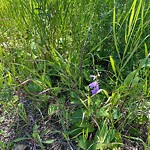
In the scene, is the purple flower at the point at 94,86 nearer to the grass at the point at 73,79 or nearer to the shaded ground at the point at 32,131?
the grass at the point at 73,79

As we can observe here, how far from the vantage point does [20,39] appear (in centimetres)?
148

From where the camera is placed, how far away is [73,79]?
3.97ft

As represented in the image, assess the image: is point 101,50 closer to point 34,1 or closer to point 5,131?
point 34,1

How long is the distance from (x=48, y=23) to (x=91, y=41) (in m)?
0.19

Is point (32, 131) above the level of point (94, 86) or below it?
below

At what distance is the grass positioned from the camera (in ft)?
3.59

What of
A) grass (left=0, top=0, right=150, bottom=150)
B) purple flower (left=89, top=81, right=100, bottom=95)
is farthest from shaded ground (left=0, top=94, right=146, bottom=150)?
purple flower (left=89, top=81, right=100, bottom=95)

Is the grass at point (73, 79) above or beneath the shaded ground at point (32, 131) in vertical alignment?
above

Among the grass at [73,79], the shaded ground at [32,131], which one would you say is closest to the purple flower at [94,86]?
the grass at [73,79]

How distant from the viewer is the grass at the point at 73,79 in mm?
1095

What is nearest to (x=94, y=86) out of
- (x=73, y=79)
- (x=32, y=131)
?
(x=73, y=79)

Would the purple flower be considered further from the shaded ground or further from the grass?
the shaded ground

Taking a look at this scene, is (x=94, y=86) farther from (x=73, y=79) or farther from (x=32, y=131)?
(x=32, y=131)

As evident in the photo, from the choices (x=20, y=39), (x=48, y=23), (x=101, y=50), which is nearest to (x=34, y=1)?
(x=48, y=23)
